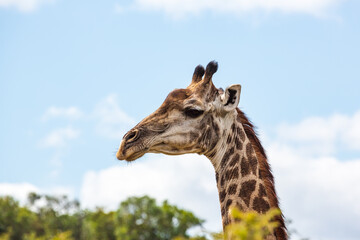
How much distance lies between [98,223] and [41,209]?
7703 millimetres

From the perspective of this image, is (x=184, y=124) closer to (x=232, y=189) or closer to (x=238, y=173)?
(x=238, y=173)

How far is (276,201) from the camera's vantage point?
7730mm

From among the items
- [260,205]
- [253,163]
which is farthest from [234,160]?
[260,205]

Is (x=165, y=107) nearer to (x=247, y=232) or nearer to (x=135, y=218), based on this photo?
(x=247, y=232)

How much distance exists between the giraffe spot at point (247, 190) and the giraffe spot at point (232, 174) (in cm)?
20

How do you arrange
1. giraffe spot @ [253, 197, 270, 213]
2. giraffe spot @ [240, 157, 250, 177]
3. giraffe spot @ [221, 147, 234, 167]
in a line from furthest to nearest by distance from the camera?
1. giraffe spot @ [221, 147, 234, 167]
2. giraffe spot @ [240, 157, 250, 177]
3. giraffe spot @ [253, 197, 270, 213]

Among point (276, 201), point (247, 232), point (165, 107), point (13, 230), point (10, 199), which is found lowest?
point (247, 232)

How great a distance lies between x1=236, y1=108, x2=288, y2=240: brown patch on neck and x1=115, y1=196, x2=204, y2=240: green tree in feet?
172

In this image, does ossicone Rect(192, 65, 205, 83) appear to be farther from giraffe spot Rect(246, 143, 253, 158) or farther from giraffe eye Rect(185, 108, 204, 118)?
giraffe spot Rect(246, 143, 253, 158)

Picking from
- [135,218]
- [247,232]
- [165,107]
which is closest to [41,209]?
[135,218]

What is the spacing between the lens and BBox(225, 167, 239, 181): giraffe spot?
7922 millimetres

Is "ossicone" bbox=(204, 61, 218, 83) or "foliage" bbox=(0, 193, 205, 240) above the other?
"foliage" bbox=(0, 193, 205, 240)

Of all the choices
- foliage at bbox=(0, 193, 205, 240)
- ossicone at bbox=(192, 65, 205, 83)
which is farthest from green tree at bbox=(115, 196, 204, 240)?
ossicone at bbox=(192, 65, 205, 83)

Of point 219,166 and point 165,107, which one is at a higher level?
point 165,107
